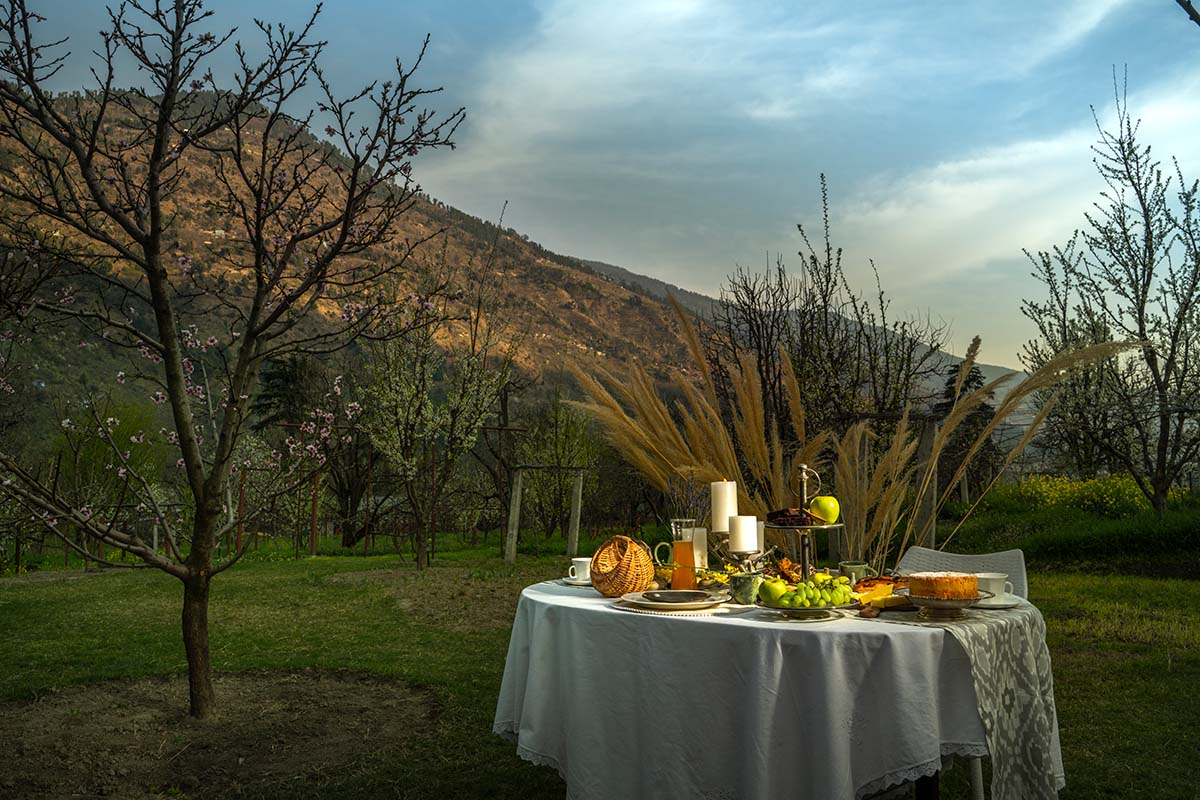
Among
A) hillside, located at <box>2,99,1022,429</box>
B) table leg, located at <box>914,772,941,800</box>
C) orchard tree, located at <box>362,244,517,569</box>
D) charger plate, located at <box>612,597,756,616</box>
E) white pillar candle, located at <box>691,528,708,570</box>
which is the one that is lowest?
table leg, located at <box>914,772,941,800</box>

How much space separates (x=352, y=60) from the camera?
5.50 m

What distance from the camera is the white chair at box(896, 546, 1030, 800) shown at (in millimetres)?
3365

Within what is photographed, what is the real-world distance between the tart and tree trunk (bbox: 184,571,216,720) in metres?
3.29

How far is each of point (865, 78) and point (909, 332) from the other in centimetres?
510

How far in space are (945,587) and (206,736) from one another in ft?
11.5

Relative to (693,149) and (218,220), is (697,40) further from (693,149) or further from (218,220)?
(218,220)

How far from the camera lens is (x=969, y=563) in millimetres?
3691

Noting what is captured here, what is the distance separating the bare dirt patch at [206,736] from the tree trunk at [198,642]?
91 millimetres


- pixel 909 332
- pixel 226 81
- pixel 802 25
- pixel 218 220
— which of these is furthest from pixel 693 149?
pixel 218 220

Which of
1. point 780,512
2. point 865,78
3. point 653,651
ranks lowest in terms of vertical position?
point 653,651

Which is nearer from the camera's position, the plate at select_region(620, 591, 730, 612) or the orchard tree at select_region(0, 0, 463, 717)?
the plate at select_region(620, 591, 730, 612)

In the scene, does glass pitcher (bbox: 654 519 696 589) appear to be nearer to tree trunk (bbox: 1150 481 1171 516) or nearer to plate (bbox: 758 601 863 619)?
plate (bbox: 758 601 863 619)

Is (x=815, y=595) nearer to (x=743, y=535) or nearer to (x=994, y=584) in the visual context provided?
(x=743, y=535)

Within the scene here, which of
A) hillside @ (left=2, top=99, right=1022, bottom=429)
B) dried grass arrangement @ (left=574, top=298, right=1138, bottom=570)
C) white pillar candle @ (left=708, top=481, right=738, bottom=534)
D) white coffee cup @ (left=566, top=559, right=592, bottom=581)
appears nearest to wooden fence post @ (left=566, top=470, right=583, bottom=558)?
dried grass arrangement @ (left=574, top=298, right=1138, bottom=570)
